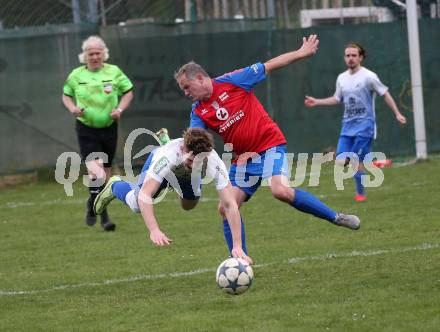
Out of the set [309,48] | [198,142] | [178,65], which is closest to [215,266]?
[198,142]

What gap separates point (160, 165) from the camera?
772cm

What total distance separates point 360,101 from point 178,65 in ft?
15.1

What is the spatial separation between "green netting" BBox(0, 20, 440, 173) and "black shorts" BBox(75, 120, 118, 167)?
14.2ft

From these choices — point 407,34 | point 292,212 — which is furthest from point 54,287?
point 407,34

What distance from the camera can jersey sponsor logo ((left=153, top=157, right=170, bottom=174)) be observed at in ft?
25.3

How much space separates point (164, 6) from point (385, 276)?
1001 centimetres

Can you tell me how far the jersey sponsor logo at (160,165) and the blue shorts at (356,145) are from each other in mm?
5341

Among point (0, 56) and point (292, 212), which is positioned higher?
point (0, 56)

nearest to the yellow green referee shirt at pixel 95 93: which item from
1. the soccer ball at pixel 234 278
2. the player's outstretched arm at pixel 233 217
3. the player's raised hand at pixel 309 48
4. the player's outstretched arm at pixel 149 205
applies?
the player's raised hand at pixel 309 48

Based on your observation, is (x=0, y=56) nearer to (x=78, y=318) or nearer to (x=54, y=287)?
(x=54, y=287)

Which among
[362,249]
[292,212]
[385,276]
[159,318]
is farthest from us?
[292,212]

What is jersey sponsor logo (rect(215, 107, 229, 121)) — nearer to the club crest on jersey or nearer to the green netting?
the club crest on jersey

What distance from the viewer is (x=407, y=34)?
1755 centimetres

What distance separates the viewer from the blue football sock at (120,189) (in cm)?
919
